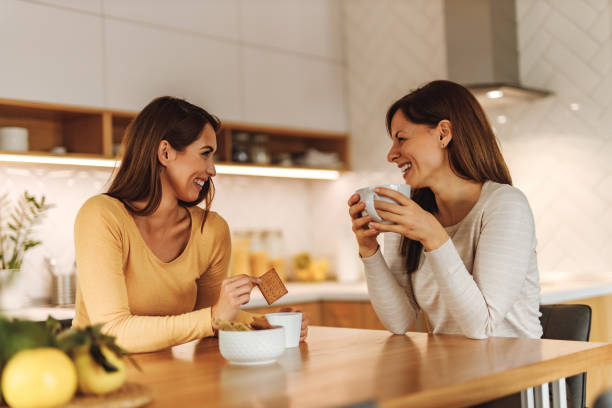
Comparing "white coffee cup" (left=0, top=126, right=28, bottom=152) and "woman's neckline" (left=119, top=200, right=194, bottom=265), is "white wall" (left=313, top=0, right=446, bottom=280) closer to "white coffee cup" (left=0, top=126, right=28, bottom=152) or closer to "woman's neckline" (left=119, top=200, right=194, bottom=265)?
"white coffee cup" (left=0, top=126, right=28, bottom=152)

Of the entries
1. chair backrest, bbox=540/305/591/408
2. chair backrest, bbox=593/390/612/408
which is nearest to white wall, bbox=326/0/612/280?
chair backrest, bbox=540/305/591/408

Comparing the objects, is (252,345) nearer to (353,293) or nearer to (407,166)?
(407,166)

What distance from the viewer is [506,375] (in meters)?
1.13

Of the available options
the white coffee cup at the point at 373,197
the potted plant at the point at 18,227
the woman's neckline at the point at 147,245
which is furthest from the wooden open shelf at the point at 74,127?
the white coffee cup at the point at 373,197

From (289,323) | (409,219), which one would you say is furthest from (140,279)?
(409,219)

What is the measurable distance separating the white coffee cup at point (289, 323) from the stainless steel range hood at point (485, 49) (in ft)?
6.88

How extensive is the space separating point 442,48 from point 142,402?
10.3 feet

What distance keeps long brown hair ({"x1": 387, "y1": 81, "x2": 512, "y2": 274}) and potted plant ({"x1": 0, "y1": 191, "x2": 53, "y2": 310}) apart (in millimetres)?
1876

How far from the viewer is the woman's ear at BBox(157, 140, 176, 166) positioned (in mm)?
1959

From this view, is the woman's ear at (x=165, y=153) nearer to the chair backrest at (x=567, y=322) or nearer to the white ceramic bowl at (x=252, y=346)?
the white ceramic bowl at (x=252, y=346)

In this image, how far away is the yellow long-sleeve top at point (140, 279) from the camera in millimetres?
1547

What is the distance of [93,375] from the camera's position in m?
1.00

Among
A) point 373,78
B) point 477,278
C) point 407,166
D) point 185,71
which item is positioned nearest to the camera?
point 477,278

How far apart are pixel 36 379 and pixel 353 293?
244cm
